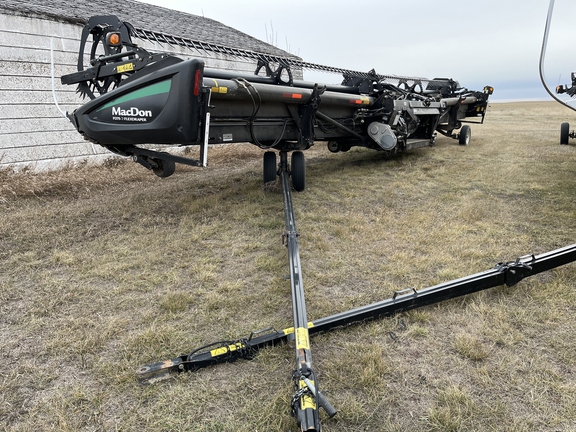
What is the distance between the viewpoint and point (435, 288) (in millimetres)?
2543

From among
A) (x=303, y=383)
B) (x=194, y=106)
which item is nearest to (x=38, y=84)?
(x=194, y=106)

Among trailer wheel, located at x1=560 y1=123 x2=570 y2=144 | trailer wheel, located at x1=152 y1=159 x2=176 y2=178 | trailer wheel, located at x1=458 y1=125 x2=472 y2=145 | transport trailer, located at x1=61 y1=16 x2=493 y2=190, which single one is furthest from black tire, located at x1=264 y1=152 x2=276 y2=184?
trailer wheel, located at x1=560 y1=123 x2=570 y2=144

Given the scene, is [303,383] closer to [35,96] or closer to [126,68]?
[126,68]

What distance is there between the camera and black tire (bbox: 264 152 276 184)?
561cm

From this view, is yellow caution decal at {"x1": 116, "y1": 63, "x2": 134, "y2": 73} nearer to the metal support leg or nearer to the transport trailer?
the transport trailer

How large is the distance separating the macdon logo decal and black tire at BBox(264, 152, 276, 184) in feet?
7.54

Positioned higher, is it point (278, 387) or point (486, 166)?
point (486, 166)

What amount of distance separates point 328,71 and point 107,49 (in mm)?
4155

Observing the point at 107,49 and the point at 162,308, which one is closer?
the point at 162,308

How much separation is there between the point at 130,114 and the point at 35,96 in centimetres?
452

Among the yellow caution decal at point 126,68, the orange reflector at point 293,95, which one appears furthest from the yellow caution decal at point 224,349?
the orange reflector at point 293,95

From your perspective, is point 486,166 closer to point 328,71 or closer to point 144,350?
point 328,71

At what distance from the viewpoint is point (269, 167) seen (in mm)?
5664

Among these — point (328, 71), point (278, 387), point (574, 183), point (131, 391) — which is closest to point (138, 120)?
point (131, 391)
